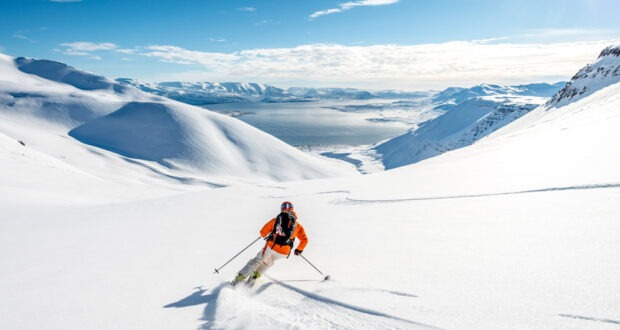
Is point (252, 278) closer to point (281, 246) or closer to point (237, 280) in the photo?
point (237, 280)

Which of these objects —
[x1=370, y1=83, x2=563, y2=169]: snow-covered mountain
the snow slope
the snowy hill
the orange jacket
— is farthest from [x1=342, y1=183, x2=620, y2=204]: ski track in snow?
the snowy hill

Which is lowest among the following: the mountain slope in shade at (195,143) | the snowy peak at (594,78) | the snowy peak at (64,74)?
the mountain slope in shade at (195,143)

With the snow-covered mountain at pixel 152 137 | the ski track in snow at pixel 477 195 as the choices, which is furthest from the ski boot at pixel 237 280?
the snow-covered mountain at pixel 152 137

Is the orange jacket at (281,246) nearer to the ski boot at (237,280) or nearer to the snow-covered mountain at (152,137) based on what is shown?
the ski boot at (237,280)

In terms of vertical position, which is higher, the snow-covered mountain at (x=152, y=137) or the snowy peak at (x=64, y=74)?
the snowy peak at (x=64, y=74)

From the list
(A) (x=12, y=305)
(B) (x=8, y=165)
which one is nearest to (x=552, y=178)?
(A) (x=12, y=305)

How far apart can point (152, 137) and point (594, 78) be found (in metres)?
103

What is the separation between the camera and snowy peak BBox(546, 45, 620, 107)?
69250 mm

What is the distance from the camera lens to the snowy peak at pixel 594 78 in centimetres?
6925

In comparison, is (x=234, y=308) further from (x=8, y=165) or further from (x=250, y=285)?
(x=8, y=165)

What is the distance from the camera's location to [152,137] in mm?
92750

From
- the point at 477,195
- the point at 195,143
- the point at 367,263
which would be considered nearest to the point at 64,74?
the point at 195,143

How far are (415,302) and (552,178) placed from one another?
29.6 ft

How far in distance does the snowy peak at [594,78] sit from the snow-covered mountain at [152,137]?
168ft
